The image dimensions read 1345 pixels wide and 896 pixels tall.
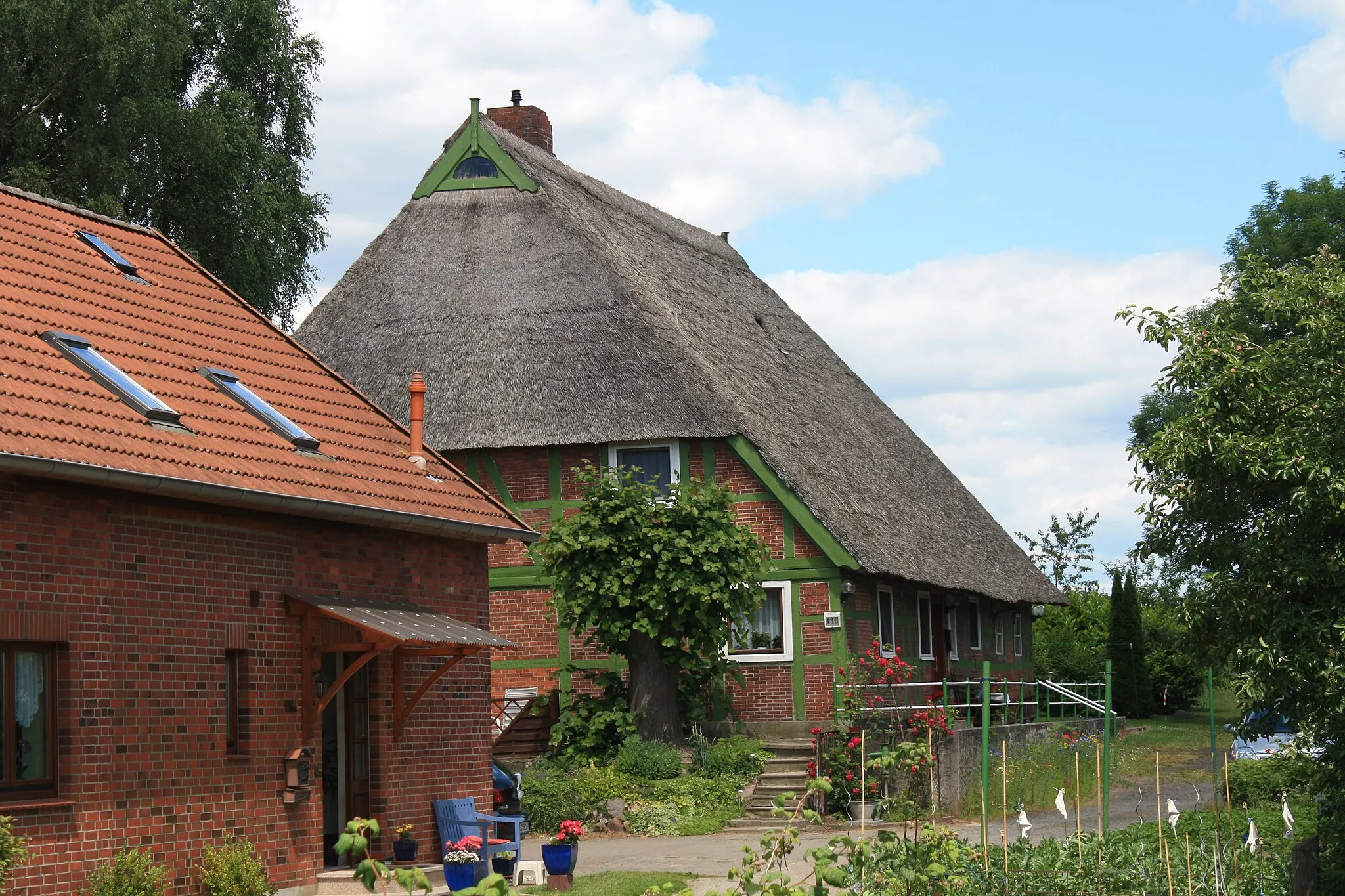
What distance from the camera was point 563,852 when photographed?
559 inches

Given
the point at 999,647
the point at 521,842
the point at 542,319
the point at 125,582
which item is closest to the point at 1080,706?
the point at 999,647

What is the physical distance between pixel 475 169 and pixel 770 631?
1033 centimetres

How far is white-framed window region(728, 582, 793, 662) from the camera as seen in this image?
23.1 meters

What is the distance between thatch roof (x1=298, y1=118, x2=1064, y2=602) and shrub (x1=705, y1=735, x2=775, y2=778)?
2864 millimetres

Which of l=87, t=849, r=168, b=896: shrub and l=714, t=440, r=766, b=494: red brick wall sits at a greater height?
l=714, t=440, r=766, b=494: red brick wall

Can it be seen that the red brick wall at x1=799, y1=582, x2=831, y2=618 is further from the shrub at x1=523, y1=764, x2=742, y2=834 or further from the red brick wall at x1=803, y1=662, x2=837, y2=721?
the shrub at x1=523, y1=764, x2=742, y2=834

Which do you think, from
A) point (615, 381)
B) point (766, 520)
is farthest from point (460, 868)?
point (615, 381)

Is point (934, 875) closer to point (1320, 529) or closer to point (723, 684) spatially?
point (1320, 529)

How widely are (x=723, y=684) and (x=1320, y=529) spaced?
43.1 feet

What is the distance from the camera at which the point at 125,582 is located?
12.3 metres

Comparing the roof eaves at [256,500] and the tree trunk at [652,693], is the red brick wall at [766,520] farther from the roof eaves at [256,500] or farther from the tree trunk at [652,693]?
the roof eaves at [256,500]

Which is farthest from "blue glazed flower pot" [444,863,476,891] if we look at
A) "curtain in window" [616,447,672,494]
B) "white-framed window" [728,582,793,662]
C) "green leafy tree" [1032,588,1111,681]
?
"green leafy tree" [1032,588,1111,681]

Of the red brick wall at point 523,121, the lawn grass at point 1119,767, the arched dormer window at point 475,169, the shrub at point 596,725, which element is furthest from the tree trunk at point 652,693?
the red brick wall at point 523,121

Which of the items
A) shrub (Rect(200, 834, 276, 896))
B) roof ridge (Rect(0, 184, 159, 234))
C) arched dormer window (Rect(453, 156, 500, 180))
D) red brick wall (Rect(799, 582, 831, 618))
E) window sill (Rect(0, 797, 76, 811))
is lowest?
shrub (Rect(200, 834, 276, 896))
